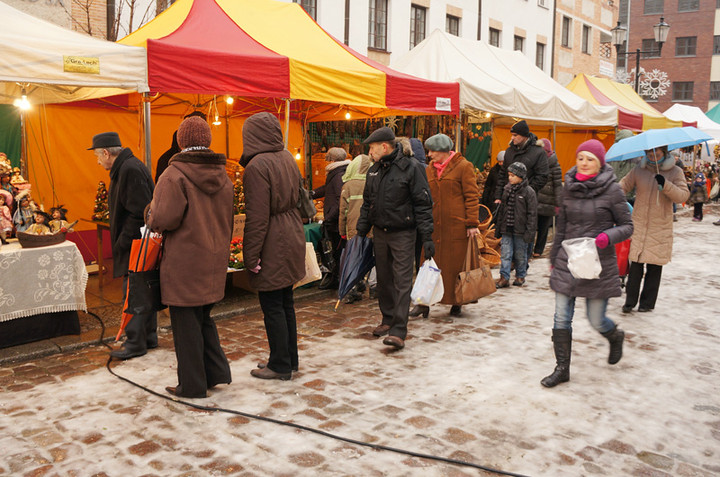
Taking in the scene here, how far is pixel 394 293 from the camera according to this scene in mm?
5945

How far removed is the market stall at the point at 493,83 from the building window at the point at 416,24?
11.3ft

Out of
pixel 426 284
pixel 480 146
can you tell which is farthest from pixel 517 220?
pixel 480 146

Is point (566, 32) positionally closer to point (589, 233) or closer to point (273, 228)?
point (589, 233)

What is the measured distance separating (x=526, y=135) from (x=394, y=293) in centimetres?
436

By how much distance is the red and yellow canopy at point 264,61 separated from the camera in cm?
647

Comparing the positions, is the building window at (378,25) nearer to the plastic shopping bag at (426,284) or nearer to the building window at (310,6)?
the building window at (310,6)

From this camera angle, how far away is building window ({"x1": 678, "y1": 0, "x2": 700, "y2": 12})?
48.3 m

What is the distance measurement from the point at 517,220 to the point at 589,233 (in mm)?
3660

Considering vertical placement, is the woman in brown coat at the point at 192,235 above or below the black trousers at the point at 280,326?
above

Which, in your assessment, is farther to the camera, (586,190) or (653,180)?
(653,180)

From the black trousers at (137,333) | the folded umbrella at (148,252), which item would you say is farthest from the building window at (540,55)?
the folded umbrella at (148,252)

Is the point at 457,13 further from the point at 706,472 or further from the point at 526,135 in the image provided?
the point at 706,472

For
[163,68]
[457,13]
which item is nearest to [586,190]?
[163,68]

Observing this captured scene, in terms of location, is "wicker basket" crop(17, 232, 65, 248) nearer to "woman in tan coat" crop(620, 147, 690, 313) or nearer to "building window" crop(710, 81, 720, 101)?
"woman in tan coat" crop(620, 147, 690, 313)
